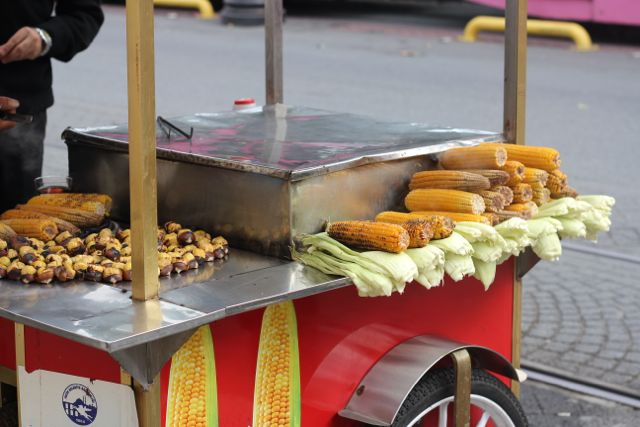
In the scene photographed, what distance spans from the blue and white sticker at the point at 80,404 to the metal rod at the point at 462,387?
101 cm

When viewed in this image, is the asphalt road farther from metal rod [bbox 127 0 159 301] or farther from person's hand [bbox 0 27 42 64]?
person's hand [bbox 0 27 42 64]

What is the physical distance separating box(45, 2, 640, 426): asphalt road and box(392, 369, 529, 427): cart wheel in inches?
36.2

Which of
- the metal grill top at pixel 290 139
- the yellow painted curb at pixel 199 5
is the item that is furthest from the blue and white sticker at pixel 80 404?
the yellow painted curb at pixel 199 5

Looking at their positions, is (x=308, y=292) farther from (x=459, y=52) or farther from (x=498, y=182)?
(x=459, y=52)

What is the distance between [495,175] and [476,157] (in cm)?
10

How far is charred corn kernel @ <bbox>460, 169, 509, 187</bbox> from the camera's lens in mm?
3104

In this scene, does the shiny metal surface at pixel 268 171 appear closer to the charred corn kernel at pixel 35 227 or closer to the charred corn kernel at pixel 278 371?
the charred corn kernel at pixel 278 371

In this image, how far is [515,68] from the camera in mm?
3471

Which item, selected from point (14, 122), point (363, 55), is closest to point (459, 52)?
point (363, 55)

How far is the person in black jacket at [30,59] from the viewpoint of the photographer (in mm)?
3564

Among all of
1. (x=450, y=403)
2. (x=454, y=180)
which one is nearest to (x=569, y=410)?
(x=450, y=403)

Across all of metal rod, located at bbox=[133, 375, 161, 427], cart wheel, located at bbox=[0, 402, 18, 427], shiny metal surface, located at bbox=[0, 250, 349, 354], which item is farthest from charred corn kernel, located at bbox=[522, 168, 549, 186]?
cart wheel, located at bbox=[0, 402, 18, 427]

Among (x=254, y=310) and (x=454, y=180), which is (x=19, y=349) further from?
(x=454, y=180)

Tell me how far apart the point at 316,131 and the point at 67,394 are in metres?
1.37
